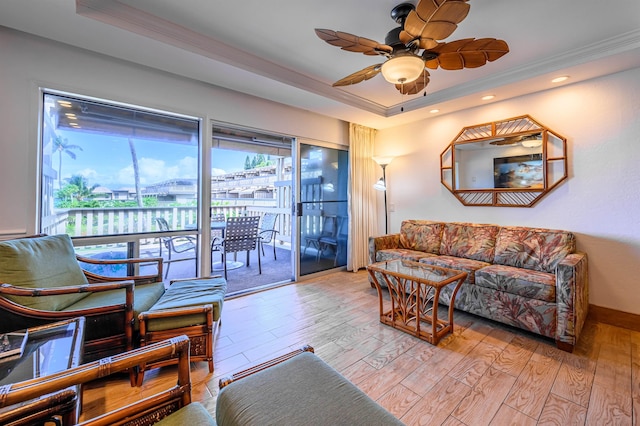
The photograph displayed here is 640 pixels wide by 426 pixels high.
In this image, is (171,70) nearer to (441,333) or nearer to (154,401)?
(154,401)

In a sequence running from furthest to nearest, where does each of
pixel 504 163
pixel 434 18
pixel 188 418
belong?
1. pixel 504 163
2. pixel 434 18
3. pixel 188 418

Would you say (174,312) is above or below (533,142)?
below

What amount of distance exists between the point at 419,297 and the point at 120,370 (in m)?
2.18

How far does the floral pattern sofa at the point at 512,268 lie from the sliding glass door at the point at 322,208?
103cm

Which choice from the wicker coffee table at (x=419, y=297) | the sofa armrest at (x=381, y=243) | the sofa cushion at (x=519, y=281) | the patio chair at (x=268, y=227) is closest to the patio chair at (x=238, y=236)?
the patio chair at (x=268, y=227)

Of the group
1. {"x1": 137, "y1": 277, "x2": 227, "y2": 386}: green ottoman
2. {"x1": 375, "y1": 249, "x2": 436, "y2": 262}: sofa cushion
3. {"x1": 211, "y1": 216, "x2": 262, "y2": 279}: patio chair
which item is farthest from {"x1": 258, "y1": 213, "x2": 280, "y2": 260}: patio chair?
{"x1": 137, "y1": 277, "x2": 227, "y2": 386}: green ottoman

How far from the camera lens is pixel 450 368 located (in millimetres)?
1956

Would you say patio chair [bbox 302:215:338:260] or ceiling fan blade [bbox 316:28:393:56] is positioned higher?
ceiling fan blade [bbox 316:28:393:56]

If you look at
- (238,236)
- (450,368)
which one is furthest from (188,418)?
(238,236)

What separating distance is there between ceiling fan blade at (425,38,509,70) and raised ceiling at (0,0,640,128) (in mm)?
395

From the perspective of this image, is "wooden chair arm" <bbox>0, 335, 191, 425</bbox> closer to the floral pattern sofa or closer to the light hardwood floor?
the light hardwood floor

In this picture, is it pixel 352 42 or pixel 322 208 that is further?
pixel 322 208

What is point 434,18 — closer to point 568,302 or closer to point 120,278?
point 568,302

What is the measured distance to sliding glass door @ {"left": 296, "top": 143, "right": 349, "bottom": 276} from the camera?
4.12 meters
